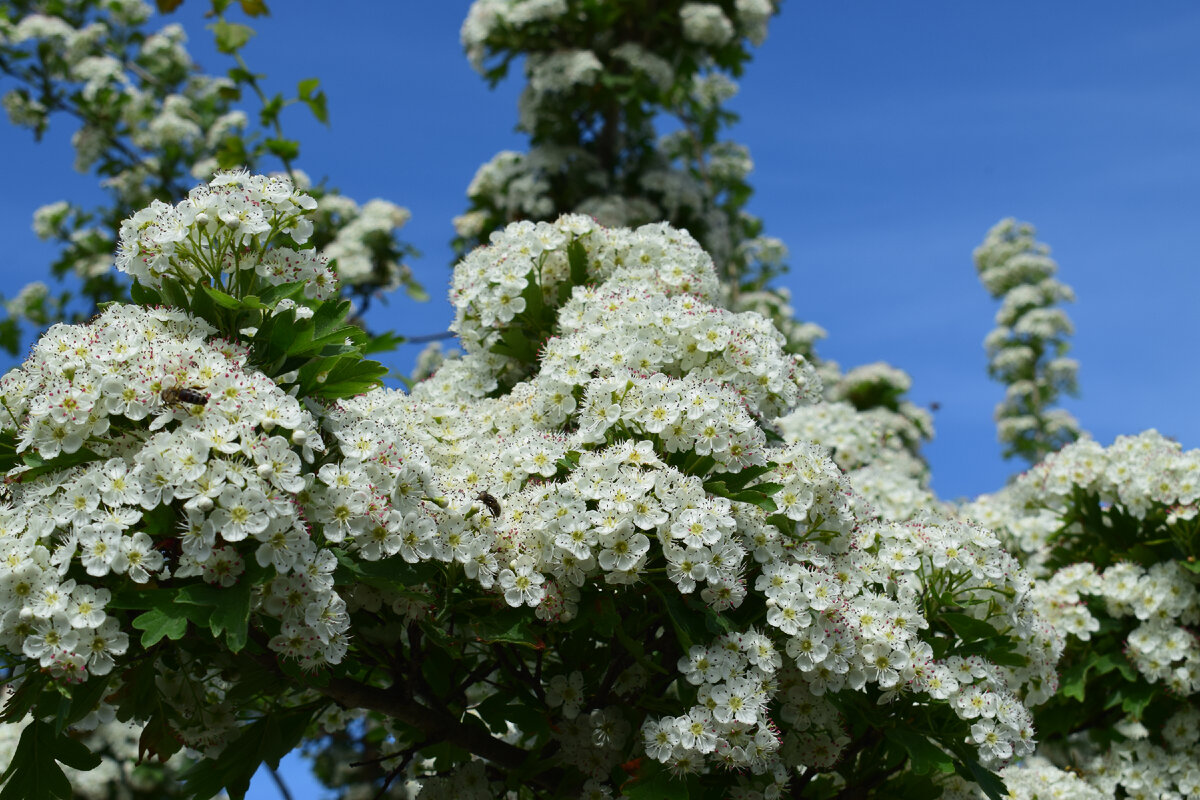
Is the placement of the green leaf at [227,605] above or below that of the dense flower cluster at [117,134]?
below

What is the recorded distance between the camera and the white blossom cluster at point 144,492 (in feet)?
8.36

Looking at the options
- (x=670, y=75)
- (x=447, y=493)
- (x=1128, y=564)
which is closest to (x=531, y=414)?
(x=447, y=493)

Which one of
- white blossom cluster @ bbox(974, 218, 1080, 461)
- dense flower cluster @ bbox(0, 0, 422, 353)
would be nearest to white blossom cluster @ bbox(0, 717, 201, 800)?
dense flower cluster @ bbox(0, 0, 422, 353)

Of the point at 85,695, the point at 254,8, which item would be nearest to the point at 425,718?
the point at 85,695

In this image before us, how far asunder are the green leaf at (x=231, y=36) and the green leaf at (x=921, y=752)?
5.09 metres

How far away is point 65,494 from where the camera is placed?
2.66 meters

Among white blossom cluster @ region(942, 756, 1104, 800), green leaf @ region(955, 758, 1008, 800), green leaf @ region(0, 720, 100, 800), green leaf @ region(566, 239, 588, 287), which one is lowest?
green leaf @ region(0, 720, 100, 800)

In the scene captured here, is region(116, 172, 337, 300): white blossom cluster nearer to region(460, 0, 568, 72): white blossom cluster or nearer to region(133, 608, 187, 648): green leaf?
region(133, 608, 187, 648): green leaf

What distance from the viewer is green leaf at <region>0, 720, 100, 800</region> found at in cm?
280

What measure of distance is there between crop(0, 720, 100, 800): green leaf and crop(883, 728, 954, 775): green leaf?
8.12 feet

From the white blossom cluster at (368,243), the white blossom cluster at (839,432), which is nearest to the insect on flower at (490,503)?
the white blossom cluster at (839,432)

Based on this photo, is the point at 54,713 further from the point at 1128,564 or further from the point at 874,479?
the point at 1128,564

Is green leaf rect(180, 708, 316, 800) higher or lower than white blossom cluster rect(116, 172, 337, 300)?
lower

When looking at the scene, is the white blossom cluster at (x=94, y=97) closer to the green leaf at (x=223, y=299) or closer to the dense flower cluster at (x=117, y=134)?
the dense flower cluster at (x=117, y=134)
